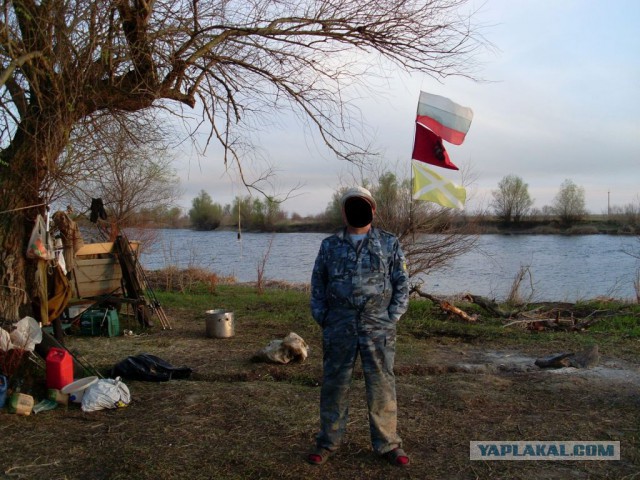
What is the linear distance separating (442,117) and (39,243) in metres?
5.84

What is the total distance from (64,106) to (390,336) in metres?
3.61

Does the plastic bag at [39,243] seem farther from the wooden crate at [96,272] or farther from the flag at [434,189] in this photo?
the flag at [434,189]

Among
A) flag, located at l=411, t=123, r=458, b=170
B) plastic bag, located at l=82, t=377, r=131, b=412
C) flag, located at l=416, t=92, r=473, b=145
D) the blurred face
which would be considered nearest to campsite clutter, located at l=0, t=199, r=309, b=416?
plastic bag, located at l=82, t=377, r=131, b=412

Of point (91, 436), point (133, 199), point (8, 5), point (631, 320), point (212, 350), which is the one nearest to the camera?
point (91, 436)

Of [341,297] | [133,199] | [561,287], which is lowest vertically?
[561,287]

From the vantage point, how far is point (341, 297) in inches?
146

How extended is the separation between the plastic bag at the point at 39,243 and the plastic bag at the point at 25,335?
0.63m

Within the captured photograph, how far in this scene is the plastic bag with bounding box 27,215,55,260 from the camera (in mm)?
5418

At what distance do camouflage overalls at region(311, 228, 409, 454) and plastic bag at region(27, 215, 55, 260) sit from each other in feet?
9.91

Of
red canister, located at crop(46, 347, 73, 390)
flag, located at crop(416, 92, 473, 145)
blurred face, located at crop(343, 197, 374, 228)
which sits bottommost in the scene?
red canister, located at crop(46, 347, 73, 390)

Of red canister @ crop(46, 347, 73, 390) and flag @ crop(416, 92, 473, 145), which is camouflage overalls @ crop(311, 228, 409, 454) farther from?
flag @ crop(416, 92, 473, 145)

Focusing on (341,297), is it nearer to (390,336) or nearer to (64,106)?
(390,336)

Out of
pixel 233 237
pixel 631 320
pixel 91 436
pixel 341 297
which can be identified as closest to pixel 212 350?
pixel 91 436

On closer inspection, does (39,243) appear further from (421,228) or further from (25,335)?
(421,228)
